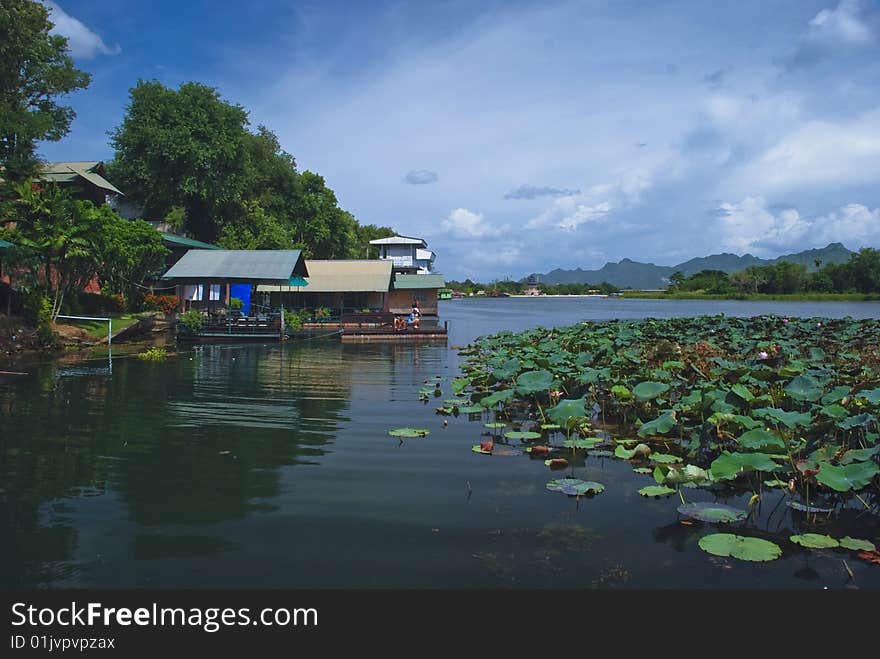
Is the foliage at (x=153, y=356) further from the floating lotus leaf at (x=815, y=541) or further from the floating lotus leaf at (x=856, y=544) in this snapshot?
the floating lotus leaf at (x=856, y=544)

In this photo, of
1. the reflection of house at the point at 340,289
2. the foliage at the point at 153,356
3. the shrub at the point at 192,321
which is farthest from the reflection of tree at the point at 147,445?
the reflection of house at the point at 340,289

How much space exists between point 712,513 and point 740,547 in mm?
787

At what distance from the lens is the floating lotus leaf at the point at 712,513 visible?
5762 mm

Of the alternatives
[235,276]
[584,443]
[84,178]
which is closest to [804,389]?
[584,443]

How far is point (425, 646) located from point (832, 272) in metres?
99.7

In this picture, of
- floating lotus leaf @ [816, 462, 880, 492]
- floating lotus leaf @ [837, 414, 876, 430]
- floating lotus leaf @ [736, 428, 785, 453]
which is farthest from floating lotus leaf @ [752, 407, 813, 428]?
floating lotus leaf @ [816, 462, 880, 492]

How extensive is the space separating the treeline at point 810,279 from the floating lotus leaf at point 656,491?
298ft

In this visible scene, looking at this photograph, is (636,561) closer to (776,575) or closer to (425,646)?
(776,575)

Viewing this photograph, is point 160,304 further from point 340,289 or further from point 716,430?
point 716,430

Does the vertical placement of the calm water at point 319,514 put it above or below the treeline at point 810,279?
below

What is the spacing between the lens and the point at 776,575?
491 cm

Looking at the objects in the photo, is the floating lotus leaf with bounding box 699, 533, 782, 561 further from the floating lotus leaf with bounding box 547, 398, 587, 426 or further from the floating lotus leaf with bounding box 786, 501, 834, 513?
the floating lotus leaf with bounding box 547, 398, 587, 426

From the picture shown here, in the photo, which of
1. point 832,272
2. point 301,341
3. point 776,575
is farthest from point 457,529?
point 832,272

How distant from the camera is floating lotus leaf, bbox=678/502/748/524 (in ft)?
18.9
